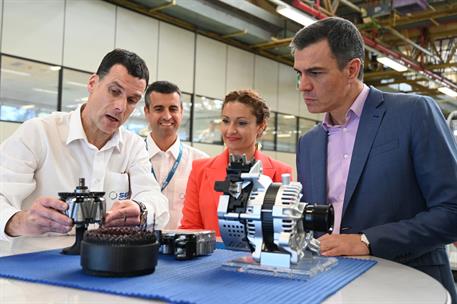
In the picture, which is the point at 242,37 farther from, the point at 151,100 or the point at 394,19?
the point at 151,100

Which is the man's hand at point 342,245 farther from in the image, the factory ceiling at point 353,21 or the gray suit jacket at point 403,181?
the factory ceiling at point 353,21

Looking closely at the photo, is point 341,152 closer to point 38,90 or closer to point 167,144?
point 167,144

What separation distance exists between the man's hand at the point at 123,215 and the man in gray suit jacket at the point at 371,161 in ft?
2.13

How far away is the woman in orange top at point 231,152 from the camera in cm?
227

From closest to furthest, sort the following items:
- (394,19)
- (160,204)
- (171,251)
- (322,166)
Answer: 1. (171,251)
2. (322,166)
3. (160,204)
4. (394,19)

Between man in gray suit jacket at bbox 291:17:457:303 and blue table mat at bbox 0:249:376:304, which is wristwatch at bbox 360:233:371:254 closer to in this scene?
man in gray suit jacket at bbox 291:17:457:303

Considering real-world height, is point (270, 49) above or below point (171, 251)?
above

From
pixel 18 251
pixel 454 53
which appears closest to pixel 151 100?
pixel 18 251

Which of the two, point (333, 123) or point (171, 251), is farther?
point (333, 123)

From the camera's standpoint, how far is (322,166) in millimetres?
1807

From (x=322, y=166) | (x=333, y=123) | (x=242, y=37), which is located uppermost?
(x=242, y=37)

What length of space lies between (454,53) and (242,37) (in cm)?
384

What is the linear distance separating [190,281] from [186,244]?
10.6 inches

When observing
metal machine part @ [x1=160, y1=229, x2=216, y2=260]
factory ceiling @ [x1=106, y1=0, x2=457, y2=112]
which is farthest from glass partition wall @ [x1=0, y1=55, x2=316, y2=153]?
metal machine part @ [x1=160, y1=229, x2=216, y2=260]
